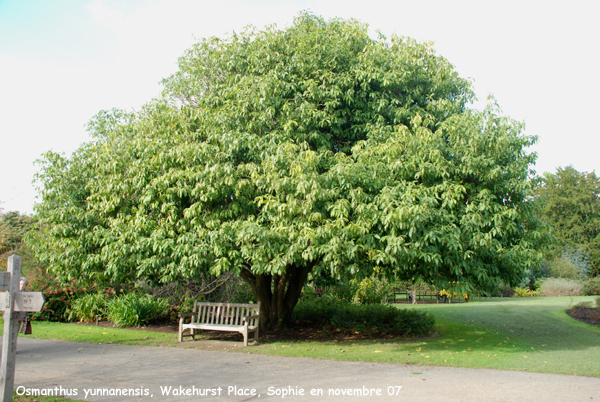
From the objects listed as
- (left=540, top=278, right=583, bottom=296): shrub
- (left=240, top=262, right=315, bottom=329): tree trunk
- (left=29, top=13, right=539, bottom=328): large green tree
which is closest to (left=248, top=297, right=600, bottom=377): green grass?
(left=29, top=13, right=539, bottom=328): large green tree

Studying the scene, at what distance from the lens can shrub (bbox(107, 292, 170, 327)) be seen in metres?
13.1

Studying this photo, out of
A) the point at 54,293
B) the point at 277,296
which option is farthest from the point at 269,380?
the point at 54,293

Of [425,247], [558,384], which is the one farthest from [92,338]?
[558,384]

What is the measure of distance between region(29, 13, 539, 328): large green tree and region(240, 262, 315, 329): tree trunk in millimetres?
1453

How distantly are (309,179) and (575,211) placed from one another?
53179 mm

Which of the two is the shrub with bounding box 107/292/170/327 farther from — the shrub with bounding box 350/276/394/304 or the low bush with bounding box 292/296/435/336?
the shrub with bounding box 350/276/394/304

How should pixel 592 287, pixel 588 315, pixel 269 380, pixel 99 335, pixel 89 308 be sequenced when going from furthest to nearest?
pixel 592 287 → pixel 588 315 → pixel 89 308 → pixel 99 335 → pixel 269 380

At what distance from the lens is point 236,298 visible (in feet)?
50.8

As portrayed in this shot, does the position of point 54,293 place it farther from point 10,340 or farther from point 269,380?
point 269,380

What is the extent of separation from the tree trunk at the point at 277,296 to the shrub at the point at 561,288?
75.1 ft

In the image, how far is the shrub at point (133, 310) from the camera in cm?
1312

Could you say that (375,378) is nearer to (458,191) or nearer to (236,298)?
(458,191)

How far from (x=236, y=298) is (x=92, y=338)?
18.0ft

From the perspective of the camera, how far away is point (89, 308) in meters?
14.2
